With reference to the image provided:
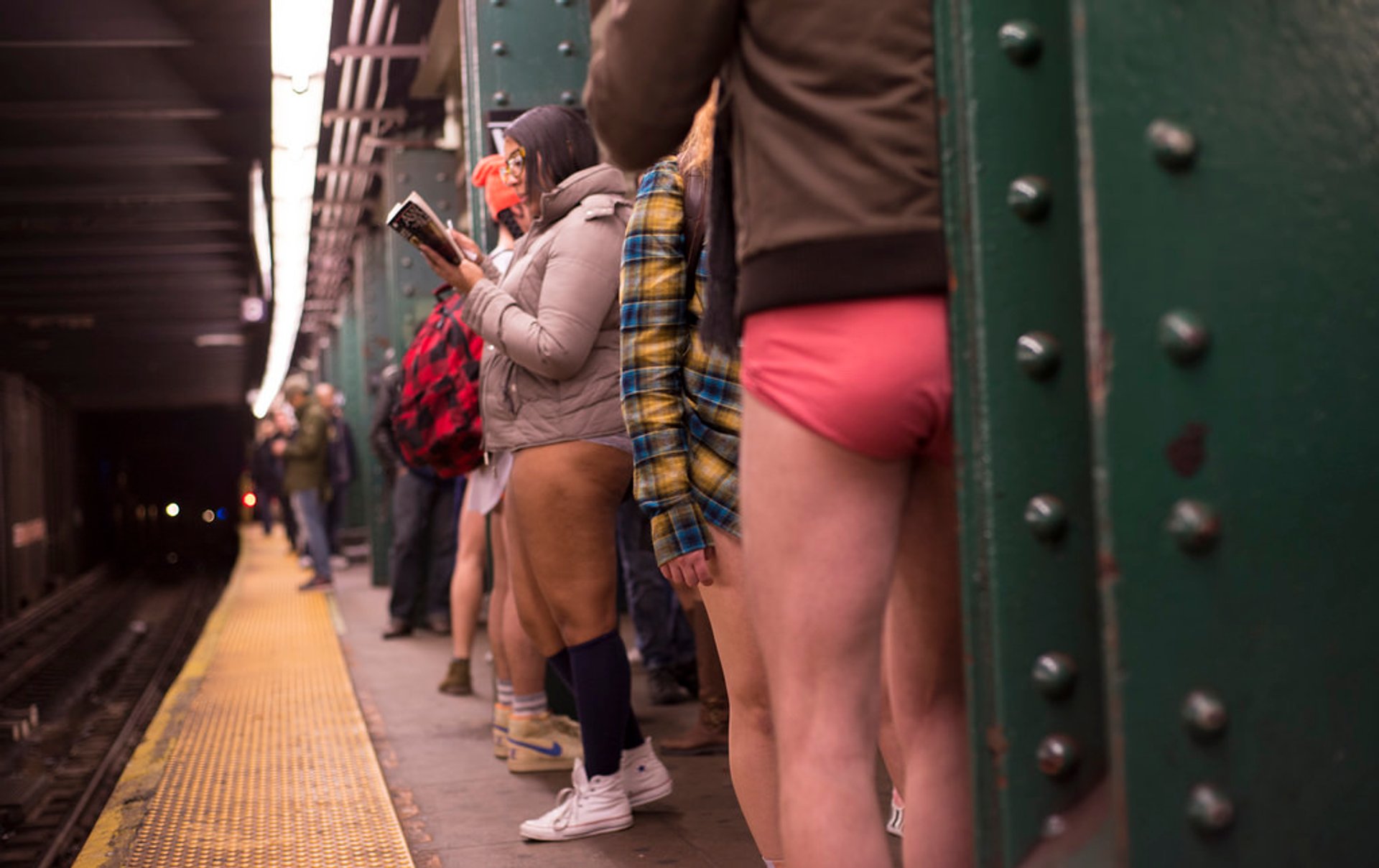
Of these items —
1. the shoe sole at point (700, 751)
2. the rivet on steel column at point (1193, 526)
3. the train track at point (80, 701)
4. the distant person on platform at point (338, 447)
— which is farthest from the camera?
the distant person on platform at point (338, 447)

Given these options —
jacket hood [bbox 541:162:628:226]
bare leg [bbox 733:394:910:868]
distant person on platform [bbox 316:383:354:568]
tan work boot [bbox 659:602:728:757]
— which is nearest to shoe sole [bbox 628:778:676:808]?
tan work boot [bbox 659:602:728:757]

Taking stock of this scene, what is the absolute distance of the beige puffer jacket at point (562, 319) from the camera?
3.34 meters

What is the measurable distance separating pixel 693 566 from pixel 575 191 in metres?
1.41

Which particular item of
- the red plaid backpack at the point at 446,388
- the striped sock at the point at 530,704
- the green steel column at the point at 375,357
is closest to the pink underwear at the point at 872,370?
the striped sock at the point at 530,704

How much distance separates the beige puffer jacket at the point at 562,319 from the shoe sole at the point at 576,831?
1004 millimetres

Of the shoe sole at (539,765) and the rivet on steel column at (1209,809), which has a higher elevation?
the rivet on steel column at (1209,809)

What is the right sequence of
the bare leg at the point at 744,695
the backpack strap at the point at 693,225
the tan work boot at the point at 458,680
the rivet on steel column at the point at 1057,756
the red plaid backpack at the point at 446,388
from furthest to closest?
the tan work boot at the point at 458,680 → the red plaid backpack at the point at 446,388 → the backpack strap at the point at 693,225 → the bare leg at the point at 744,695 → the rivet on steel column at the point at 1057,756

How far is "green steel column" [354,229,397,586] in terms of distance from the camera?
11648 mm

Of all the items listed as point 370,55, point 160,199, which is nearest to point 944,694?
point 370,55

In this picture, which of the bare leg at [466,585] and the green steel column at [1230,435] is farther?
the bare leg at [466,585]

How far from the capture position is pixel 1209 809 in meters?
1.24

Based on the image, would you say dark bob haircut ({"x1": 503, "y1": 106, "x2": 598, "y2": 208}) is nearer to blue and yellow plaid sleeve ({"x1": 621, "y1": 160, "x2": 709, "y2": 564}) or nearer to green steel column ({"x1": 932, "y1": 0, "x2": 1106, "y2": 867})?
blue and yellow plaid sleeve ({"x1": 621, "y1": 160, "x2": 709, "y2": 564})

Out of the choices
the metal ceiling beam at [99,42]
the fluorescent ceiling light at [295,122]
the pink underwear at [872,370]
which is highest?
the metal ceiling beam at [99,42]

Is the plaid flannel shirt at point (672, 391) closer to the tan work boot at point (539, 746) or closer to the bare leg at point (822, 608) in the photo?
the bare leg at point (822, 608)
